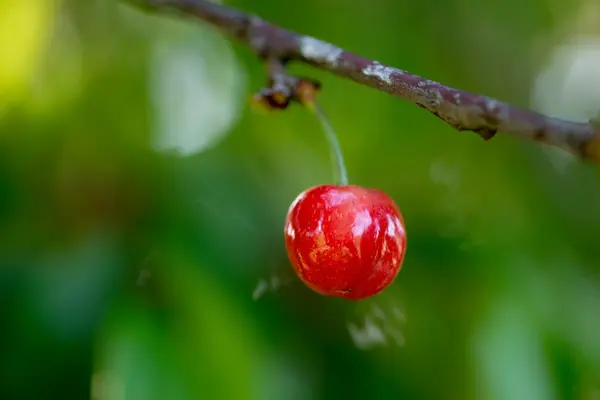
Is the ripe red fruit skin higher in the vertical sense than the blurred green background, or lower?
higher

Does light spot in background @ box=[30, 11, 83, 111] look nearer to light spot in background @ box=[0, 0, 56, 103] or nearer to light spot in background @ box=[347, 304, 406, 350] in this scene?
light spot in background @ box=[0, 0, 56, 103]

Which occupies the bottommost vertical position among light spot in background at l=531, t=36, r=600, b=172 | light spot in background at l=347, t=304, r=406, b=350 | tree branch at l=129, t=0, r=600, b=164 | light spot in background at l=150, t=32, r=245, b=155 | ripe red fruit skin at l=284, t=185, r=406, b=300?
light spot in background at l=347, t=304, r=406, b=350

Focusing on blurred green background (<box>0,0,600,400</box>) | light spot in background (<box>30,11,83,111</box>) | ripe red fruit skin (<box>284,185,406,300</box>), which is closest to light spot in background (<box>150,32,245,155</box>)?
blurred green background (<box>0,0,600,400</box>)

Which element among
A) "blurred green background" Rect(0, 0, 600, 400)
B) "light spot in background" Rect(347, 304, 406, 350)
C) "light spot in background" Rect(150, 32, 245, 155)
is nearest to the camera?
"blurred green background" Rect(0, 0, 600, 400)

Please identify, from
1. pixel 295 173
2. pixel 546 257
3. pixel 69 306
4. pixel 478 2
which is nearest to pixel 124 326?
pixel 69 306

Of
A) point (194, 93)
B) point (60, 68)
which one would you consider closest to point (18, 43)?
point (60, 68)

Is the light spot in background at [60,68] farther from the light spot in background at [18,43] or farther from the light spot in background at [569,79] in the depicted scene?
the light spot in background at [569,79]

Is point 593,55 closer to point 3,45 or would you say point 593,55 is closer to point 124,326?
point 124,326

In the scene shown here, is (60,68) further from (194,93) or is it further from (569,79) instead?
(569,79)

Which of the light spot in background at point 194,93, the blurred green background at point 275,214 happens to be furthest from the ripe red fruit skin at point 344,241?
the light spot in background at point 194,93
